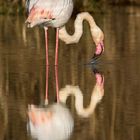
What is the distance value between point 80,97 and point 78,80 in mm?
978

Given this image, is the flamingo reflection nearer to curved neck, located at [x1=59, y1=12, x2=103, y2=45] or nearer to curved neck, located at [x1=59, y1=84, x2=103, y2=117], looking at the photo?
curved neck, located at [x1=59, y1=84, x2=103, y2=117]

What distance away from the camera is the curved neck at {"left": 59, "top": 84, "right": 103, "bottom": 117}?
694cm

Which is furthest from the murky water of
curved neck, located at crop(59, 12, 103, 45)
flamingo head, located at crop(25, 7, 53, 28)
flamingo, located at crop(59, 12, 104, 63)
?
flamingo head, located at crop(25, 7, 53, 28)

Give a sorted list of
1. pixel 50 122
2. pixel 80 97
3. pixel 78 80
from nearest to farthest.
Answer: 1. pixel 50 122
2. pixel 80 97
3. pixel 78 80

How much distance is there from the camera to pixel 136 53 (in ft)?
35.0

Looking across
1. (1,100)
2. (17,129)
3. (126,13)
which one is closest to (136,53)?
(1,100)

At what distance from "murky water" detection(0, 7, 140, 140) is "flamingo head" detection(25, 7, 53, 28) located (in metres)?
0.56

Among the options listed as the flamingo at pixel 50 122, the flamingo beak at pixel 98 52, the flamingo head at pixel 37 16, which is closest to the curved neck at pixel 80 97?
the flamingo at pixel 50 122

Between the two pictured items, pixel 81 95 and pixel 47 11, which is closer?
pixel 81 95

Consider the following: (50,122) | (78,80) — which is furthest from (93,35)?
(50,122)

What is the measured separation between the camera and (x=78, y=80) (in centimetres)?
851

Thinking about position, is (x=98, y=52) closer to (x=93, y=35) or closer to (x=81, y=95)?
(x=93, y=35)

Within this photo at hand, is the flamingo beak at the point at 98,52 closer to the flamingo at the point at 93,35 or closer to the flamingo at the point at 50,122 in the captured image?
the flamingo at the point at 93,35

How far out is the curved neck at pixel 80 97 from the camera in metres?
6.94
